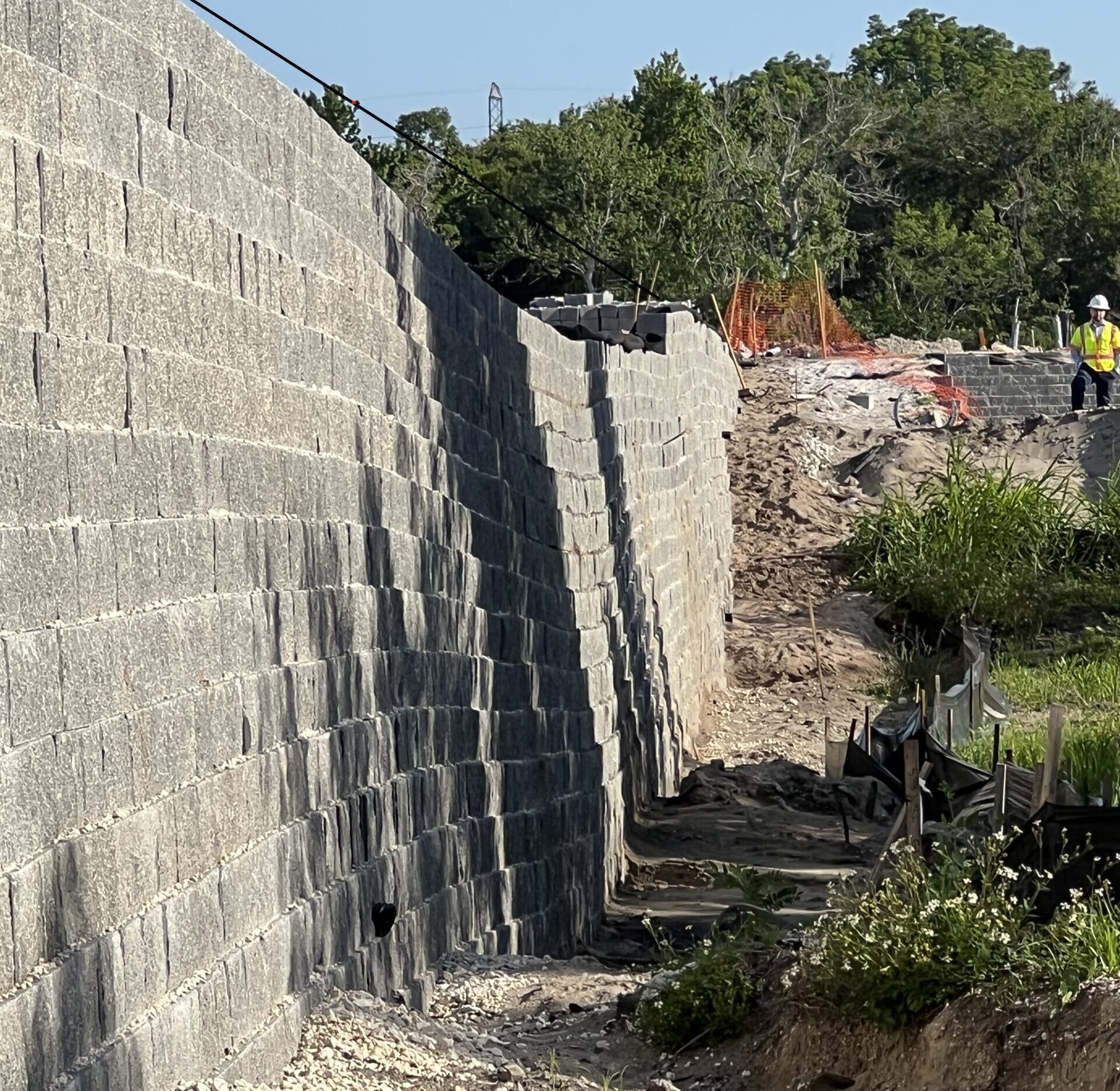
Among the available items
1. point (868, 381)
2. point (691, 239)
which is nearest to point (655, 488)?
point (868, 381)

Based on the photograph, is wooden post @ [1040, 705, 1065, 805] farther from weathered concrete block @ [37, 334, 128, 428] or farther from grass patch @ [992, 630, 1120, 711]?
grass patch @ [992, 630, 1120, 711]

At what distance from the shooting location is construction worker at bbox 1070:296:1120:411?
22.7 m

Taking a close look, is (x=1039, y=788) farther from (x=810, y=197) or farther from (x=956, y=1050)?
(x=810, y=197)

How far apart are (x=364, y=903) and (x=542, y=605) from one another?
319cm

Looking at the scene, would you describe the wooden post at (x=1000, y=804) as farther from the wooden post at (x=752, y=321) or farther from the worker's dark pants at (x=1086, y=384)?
the wooden post at (x=752, y=321)

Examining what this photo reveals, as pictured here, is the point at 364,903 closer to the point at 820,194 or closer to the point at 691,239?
the point at 691,239

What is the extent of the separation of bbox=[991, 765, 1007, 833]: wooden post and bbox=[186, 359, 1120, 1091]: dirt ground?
97 centimetres

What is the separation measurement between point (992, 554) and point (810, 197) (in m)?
27.9

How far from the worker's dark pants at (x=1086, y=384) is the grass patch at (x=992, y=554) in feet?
12.6

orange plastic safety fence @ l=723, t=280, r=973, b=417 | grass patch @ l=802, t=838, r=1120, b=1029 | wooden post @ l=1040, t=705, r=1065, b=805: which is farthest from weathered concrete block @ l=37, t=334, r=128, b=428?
orange plastic safety fence @ l=723, t=280, r=973, b=417

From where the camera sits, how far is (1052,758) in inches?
258

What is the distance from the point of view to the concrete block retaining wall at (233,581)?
3.86 m

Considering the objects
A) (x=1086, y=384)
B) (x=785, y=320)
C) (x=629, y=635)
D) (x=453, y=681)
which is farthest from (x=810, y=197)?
(x=453, y=681)

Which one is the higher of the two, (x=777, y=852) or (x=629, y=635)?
(x=629, y=635)
